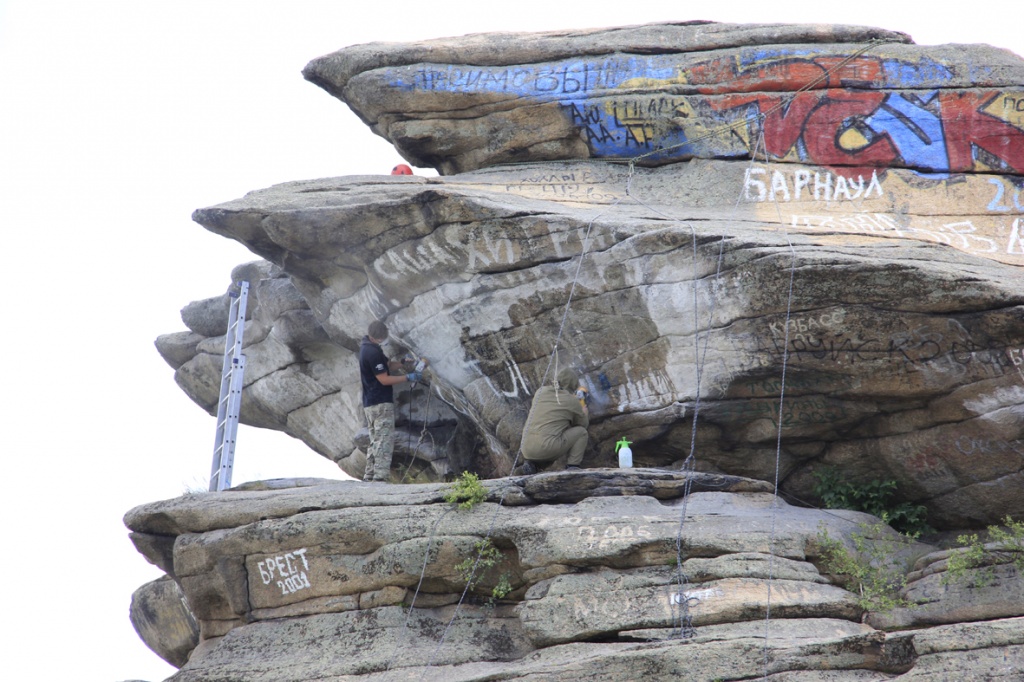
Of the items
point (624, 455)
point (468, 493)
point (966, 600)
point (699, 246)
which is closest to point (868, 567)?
point (966, 600)

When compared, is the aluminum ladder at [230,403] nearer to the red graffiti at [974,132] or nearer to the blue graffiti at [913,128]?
the blue graffiti at [913,128]

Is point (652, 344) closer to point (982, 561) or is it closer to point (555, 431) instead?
point (555, 431)

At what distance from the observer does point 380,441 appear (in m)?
14.7

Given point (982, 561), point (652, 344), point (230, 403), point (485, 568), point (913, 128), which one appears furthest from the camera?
point (230, 403)

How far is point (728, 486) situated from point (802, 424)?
1640 mm

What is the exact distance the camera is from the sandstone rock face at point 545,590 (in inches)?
387

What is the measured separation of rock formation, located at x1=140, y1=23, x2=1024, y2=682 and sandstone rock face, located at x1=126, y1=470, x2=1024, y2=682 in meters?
0.03

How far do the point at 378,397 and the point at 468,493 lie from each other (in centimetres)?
297

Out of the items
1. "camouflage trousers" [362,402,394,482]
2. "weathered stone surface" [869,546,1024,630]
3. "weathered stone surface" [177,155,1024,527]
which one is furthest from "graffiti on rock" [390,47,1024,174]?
"weathered stone surface" [869,546,1024,630]

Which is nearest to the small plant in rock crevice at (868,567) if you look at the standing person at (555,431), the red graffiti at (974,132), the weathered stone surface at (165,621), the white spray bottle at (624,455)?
the white spray bottle at (624,455)

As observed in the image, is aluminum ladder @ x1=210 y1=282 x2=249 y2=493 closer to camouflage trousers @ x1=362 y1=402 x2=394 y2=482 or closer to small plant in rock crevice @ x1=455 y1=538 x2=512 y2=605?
camouflage trousers @ x1=362 y1=402 x2=394 y2=482

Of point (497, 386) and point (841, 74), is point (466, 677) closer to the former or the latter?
point (497, 386)

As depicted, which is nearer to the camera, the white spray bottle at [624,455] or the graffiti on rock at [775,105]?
the white spray bottle at [624,455]

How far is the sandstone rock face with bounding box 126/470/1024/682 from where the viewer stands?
9.82 metres
